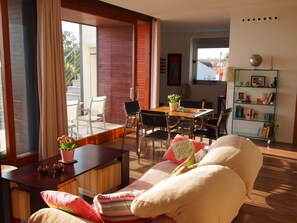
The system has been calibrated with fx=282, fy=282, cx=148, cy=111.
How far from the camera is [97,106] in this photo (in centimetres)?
562

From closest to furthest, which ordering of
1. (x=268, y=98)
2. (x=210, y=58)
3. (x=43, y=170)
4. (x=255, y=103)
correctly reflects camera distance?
1. (x=43, y=170)
2. (x=268, y=98)
3. (x=255, y=103)
4. (x=210, y=58)

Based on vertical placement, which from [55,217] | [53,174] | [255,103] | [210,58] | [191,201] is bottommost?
[53,174]

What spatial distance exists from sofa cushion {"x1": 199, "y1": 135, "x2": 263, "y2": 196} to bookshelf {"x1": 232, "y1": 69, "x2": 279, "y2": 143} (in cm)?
348

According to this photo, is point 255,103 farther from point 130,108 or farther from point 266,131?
point 130,108

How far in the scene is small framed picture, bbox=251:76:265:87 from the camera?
5.58 metres

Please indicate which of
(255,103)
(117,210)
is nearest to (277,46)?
(255,103)

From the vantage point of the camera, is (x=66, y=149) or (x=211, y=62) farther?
(x=211, y=62)

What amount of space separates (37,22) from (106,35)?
7.90 feet

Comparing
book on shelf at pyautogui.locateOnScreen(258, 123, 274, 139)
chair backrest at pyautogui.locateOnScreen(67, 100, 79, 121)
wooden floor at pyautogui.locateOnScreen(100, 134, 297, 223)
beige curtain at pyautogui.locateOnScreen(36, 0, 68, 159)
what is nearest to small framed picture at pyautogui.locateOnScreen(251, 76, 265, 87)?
book on shelf at pyautogui.locateOnScreen(258, 123, 274, 139)

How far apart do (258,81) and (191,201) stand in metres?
4.77

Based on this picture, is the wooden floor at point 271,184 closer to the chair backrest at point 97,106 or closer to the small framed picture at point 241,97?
the chair backrest at point 97,106

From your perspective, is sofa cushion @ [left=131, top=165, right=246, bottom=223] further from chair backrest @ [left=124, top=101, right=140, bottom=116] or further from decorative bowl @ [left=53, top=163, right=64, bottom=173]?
chair backrest @ [left=124, top=101, right=140, bottom=116]

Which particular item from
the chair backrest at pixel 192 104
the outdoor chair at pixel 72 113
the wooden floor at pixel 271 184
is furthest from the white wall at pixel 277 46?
the outdoor chair at pixel 72 113

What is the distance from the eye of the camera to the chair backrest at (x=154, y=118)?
403 centimetres
